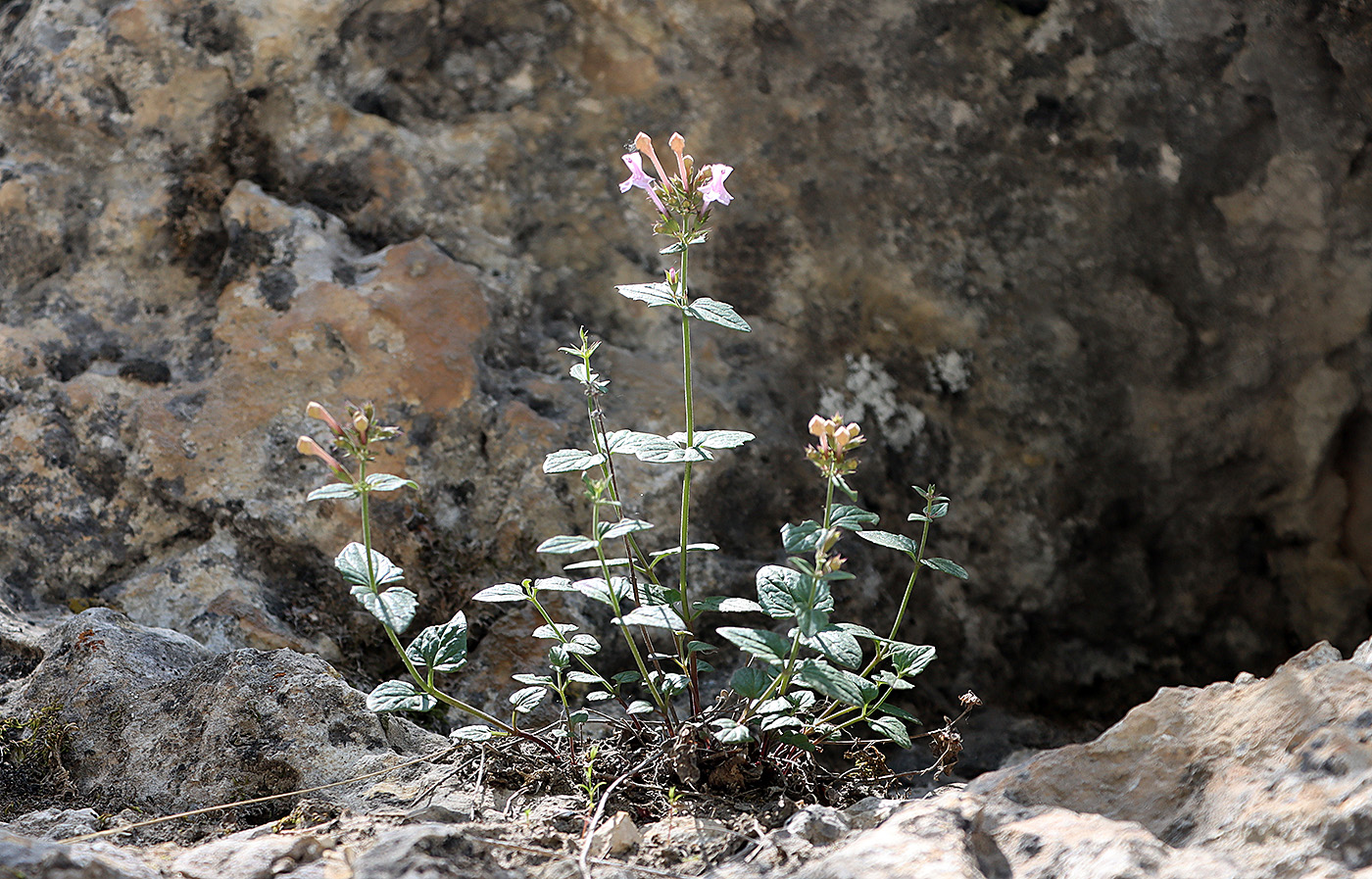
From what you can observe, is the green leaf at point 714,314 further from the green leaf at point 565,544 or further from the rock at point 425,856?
the rock at point 425,856

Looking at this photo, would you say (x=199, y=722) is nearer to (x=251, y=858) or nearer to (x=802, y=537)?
(x=251, y=858)

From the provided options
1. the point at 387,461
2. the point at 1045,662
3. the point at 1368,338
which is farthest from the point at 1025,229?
the point at 387,461

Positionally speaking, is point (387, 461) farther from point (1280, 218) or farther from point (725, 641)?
point (1280, 218)

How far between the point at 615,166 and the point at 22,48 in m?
1.68

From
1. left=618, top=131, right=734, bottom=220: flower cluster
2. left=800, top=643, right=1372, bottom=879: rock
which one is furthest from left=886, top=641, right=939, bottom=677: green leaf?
left=618, top=131, right=734, bottom=220: flower cluster

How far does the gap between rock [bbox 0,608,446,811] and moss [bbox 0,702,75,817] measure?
0.02 meters

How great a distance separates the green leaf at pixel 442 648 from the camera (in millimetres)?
1755

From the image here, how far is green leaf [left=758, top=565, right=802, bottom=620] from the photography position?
5.59ft

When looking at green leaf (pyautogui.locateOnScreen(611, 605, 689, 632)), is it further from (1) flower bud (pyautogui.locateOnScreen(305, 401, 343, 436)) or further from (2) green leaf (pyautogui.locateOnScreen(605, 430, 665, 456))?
(1) flower bud (pyautogui.locateOnScreen(305, 401, 343, 436))

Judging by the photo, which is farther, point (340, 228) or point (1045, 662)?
point (1045, 662)

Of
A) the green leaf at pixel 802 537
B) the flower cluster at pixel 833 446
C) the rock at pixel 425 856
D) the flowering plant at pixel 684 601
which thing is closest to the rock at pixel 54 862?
the rock at pixel 425 856

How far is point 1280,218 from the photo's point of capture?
3.19 meters

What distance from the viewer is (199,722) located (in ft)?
6.31

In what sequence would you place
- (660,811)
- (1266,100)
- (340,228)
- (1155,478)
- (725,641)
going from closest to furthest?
1. (660,811)
2. (725,641)
3. (340,228)
4. (1266,100)
5. (1155,478)
